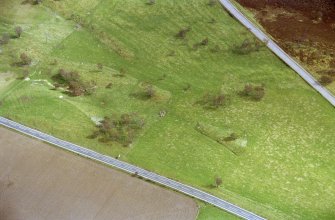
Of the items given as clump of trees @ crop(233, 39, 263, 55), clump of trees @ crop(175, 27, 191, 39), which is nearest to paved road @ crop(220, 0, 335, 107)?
clump of trees @ crop(233, 39, 263, 55)

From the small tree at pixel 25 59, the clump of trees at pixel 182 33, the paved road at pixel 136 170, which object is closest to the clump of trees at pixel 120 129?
the paved road at pixel 136 170

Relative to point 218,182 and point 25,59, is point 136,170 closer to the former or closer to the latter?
point 218,182

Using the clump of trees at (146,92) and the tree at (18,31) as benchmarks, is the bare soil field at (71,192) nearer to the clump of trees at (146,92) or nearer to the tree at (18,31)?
the clump of trees at (146,92)

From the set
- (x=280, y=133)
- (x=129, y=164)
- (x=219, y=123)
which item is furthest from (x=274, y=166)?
(x=129, y=164)

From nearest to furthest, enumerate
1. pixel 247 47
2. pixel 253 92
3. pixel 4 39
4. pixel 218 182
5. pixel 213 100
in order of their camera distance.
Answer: pixel 218 182, pixel 213 100, pixel 253 92, pixel 247 47, pixel 4 39

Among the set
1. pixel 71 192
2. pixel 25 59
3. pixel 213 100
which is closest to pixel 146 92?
pixel 213 100

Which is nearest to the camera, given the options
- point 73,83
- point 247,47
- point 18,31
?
point 73,83

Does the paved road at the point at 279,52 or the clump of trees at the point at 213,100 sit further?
the paved road at the point at 279,52
